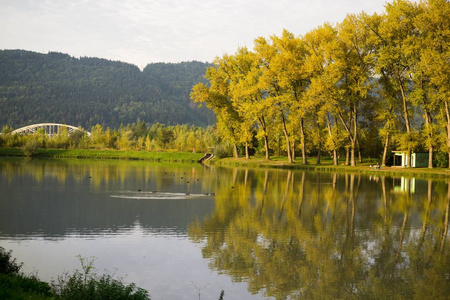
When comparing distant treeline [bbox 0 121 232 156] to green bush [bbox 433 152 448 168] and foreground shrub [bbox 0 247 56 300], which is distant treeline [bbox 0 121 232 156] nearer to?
green bush [bbox 433 152 448 168]

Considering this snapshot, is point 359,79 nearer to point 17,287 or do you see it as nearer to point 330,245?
point 330,245

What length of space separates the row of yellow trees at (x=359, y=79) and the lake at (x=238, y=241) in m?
26.9

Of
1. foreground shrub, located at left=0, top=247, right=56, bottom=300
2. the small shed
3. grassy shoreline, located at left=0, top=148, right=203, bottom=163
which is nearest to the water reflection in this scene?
foreground shrub, located at left=0, top=247, right=56, bottom=300

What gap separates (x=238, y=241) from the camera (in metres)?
16.5

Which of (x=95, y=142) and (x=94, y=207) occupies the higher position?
(x=95, y=142)

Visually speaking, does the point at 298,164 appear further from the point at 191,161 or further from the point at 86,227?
the point at 86,227

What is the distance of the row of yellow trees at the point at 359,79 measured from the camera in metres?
53.1

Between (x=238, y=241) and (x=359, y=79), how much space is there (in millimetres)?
45194

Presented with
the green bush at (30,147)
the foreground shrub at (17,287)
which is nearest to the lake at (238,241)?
the foreground shrub at (17,287)

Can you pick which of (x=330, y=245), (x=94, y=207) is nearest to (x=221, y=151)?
(x=94, y=207)

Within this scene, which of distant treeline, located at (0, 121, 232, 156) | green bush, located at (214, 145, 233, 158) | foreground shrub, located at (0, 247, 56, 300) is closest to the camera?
foreground shrub, located at (0, 247, 56, 300)

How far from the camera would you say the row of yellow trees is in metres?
53.1

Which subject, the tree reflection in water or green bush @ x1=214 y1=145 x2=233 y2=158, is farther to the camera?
green bush @ x1=214 y1=145 x2=233 y2=158

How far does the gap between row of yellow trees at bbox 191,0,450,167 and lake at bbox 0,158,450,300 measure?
2689cm
